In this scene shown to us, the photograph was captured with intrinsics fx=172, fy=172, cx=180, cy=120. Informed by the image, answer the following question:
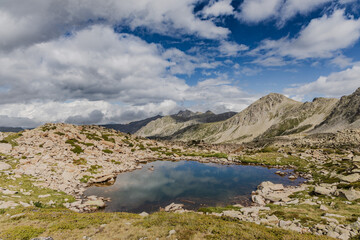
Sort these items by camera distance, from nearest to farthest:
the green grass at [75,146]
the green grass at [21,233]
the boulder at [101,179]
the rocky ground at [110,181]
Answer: the green grass at [21,233] < the rocky ground at [110,181] < the boulder at [101,179] < the green grass at [75,146]

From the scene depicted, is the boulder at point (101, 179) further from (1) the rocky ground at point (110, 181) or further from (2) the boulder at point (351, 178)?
(2) the boulder at point (351, 178)

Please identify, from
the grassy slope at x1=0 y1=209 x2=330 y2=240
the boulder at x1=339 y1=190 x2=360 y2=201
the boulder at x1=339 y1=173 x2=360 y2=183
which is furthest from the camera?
the boulder at x1=339 y1=173 x2=360 y2=183

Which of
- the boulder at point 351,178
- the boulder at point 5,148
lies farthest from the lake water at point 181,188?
the boulder at point 5,148

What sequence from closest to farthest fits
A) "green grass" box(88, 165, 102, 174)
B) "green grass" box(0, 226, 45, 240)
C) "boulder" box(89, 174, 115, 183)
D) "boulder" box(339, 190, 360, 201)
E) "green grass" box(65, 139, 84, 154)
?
"green grass" box(0, 226, 45, 240) < "boulder" box(339, 190, 360, 201) < "boulder" box(89, 174, 115, 183) < "green grass" box(88, 165, 102, 174) < "green grass" box(65, 139, 84, 154)

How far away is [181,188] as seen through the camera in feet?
137

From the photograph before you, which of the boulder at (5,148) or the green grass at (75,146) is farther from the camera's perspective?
the green grass at (75,146)

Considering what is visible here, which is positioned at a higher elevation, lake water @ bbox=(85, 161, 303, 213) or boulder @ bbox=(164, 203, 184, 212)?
boulder @ bbox=(164, 203, 184, 212)

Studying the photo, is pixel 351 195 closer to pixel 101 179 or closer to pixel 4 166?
pixel 101 179

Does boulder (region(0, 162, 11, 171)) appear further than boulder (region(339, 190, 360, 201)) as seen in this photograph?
Yes

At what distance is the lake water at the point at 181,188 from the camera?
33.0 meters

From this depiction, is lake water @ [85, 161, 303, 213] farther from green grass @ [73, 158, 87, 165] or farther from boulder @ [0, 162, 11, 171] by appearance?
boulder @ [0, 162, 11, 171]

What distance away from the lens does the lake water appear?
33.0m

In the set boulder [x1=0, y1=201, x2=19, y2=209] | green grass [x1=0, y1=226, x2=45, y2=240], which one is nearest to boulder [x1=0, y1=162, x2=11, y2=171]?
boulder [x1=0, y1=201, x2=19, y2=209]

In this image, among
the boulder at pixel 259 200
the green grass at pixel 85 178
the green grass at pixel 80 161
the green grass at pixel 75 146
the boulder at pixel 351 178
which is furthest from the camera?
the green grass at pixel 75 146
